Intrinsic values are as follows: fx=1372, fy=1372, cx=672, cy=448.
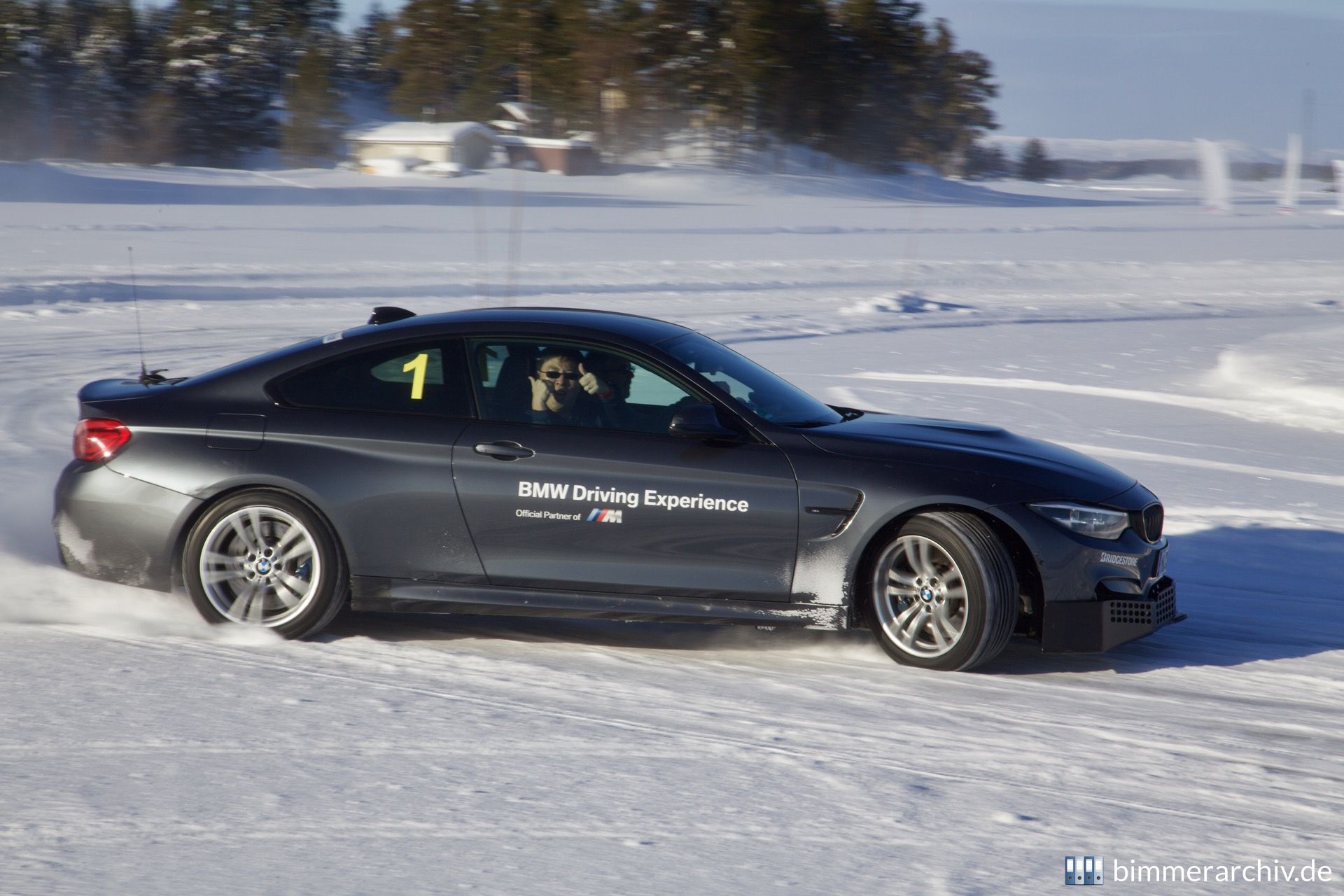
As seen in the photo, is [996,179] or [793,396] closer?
[793,396]

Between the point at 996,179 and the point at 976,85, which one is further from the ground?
the point at 976,85

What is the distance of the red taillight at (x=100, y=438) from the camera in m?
5.85

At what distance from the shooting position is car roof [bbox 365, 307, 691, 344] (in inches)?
229

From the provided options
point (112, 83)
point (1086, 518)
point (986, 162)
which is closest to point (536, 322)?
point (1086, 518)

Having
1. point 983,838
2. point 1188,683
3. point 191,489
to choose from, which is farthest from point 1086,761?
point 191,489

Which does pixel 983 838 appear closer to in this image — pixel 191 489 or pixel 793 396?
pixel 793 396

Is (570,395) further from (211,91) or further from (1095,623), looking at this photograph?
(211,91)

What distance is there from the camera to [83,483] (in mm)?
5883

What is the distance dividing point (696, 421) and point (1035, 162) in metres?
134

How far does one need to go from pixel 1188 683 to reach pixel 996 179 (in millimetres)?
100777

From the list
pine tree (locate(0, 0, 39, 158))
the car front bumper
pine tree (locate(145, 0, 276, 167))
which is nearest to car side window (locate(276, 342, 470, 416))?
the car front bumper

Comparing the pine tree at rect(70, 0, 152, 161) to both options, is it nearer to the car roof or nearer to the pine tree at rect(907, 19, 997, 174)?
the pine tree at rect(907, 19, 997, 174)

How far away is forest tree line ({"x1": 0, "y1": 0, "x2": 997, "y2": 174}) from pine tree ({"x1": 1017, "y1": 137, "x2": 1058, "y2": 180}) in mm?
16821

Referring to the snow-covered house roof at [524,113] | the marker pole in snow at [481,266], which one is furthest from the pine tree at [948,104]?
the marker pole in snow at [481,266]
